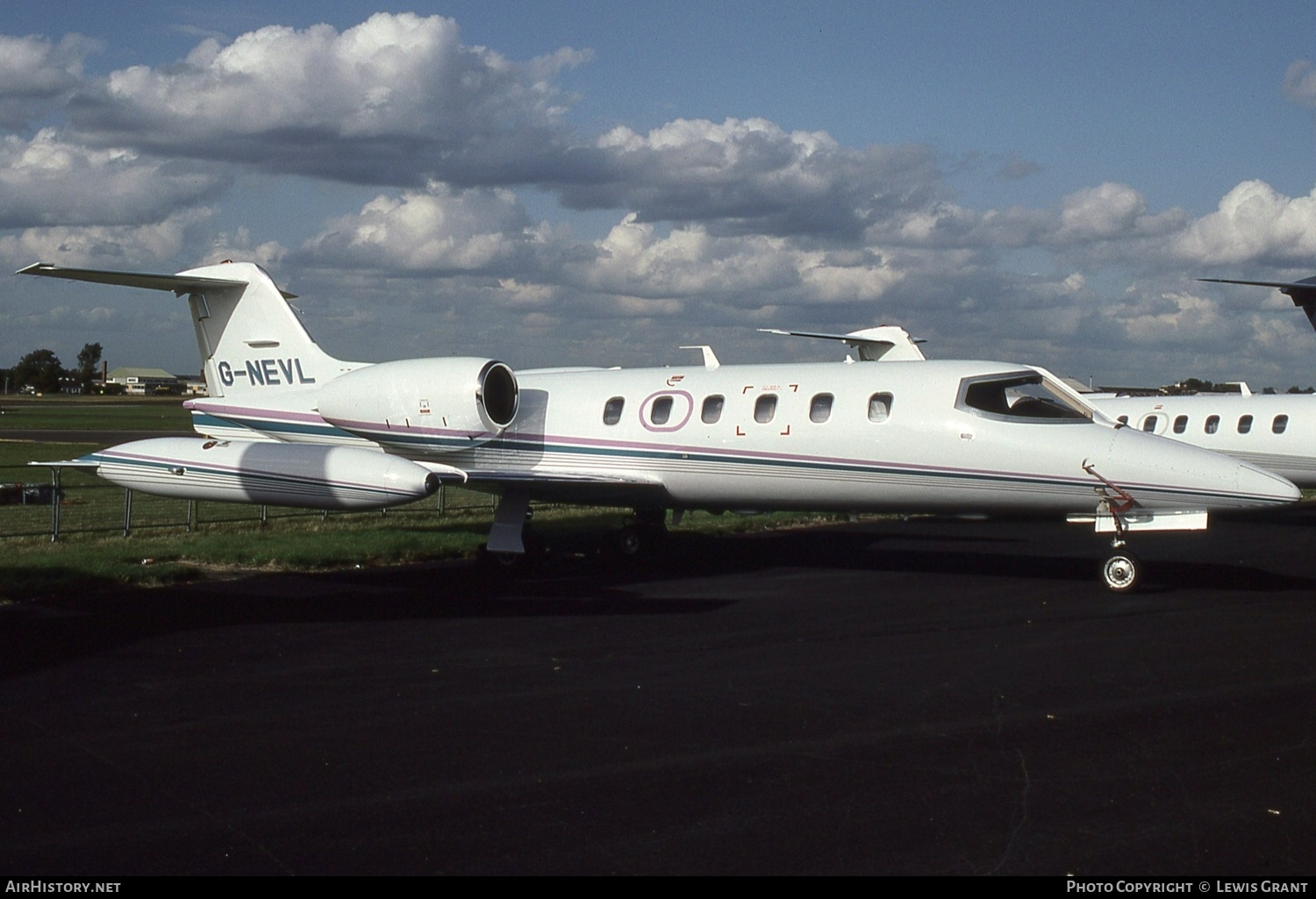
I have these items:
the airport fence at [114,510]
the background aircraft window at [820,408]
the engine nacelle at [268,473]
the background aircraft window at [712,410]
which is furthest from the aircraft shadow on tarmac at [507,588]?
the airport fence at [114,510]

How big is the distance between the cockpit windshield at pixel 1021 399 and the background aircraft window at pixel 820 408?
162 centimetres

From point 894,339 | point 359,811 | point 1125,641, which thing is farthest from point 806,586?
point 894,339

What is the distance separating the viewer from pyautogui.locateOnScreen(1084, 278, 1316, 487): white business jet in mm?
23750

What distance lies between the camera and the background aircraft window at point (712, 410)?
1588 cm

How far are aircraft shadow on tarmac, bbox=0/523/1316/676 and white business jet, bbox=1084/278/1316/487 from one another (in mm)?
6615

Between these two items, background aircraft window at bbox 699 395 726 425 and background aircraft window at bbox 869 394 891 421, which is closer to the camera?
background aircraft window at bbox 869 394 891 421

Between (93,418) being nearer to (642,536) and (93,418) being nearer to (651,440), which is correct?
(642,536)

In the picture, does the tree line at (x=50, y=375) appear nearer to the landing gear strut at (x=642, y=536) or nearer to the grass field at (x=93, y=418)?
the grass field at (x=93, y=418)

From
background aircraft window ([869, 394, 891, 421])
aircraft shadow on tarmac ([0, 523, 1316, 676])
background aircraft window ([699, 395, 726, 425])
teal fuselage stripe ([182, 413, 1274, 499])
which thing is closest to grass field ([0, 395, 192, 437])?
teal fuselage stripe ([182, 413, 1274, 499])

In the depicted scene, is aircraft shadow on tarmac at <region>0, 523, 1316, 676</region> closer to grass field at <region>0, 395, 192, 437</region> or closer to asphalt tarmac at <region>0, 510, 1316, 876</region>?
asphalt tarmac at <region>0, 510, 1316, 876</region>

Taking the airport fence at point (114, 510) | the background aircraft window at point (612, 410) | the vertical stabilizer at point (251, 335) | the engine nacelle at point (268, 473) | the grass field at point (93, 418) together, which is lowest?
the airport fence at point (114, 510)

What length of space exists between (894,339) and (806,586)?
17.0 metres

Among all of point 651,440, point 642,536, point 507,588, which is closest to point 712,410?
point 651,440

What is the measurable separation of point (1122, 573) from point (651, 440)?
19.8ft
